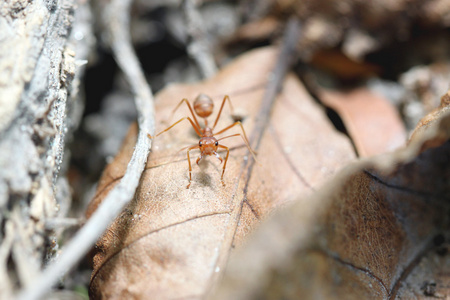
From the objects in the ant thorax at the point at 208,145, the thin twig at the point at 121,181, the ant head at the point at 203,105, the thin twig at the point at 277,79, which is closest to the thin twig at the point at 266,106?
the thin twig at the point at 277,79

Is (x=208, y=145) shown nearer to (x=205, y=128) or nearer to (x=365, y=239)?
(x=205, y=128)

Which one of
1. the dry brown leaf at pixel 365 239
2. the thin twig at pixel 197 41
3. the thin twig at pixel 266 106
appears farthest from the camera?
the thin twig at pixel 197 41

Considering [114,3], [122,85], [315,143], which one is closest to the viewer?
[315,143]

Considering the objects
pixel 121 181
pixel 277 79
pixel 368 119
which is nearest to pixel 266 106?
pixel 277 79

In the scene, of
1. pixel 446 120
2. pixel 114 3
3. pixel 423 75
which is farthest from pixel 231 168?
pixel 423 75

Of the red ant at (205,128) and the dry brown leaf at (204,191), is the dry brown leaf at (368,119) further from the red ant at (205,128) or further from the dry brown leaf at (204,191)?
the red ant at (205,128)

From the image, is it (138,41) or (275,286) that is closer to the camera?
(275,286)

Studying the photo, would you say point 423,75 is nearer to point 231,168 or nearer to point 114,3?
point 231,168
